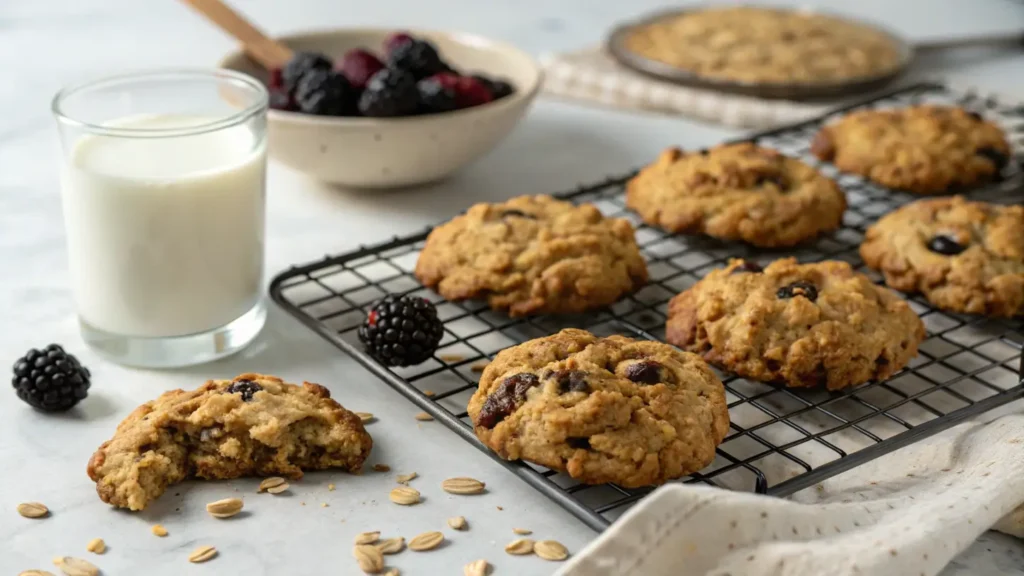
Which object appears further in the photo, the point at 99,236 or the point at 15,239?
the point at 15,239

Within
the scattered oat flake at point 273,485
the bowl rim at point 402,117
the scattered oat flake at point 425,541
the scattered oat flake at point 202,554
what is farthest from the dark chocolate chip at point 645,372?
the bowl rim at point 402,117

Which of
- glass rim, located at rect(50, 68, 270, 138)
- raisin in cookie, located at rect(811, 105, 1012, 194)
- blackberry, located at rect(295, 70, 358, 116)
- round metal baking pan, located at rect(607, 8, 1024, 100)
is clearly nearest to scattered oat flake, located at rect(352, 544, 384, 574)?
glass rim, located at rect(50, 68, 270, 138)

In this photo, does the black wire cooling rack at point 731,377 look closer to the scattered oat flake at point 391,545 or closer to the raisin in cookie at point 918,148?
the raisin in cookie at point 918,148

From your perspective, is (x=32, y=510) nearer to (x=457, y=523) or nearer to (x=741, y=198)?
(x=457, y=523)

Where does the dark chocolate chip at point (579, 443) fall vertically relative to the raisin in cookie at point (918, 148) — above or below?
below

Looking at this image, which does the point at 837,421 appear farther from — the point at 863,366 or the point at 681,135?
the point at 681,135

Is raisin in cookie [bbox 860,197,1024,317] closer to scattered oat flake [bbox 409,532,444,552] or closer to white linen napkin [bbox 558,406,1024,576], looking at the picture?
white linen napkin [bbox 558,406,1024,576]

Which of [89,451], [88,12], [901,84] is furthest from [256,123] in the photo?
[88,12]
